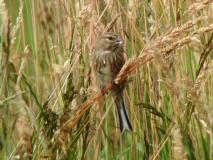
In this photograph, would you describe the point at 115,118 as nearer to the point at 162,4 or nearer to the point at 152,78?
the point at 152,78

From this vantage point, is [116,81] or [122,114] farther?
[122,114]

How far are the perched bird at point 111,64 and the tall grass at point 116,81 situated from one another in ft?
0.15

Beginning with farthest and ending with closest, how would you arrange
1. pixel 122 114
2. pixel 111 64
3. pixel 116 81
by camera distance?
pixel 111 64
pixel 122 114
pixel 116 81

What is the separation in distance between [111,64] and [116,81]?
1270 mm

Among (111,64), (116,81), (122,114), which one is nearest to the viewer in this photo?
(116,81)

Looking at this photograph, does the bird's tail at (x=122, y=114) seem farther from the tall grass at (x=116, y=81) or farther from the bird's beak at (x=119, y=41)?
the bird's beak at (x=119, y=41)

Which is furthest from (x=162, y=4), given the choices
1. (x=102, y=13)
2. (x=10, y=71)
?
(x=10, y=71)

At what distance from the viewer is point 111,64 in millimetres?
3312

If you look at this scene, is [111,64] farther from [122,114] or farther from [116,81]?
[116,81]

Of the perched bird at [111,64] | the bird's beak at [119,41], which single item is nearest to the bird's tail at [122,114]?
the perched bird at [111,64]

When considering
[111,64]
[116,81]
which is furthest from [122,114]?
[116,81]

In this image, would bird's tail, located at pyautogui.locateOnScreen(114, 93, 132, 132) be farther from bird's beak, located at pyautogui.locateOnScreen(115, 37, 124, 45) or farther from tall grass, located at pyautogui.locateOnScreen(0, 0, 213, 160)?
bird's beak, located at pyautogui.locateOnScreen(115, 37, 124, 45)

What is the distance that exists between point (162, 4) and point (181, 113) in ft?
2.57

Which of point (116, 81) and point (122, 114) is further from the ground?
point (116, 81)
